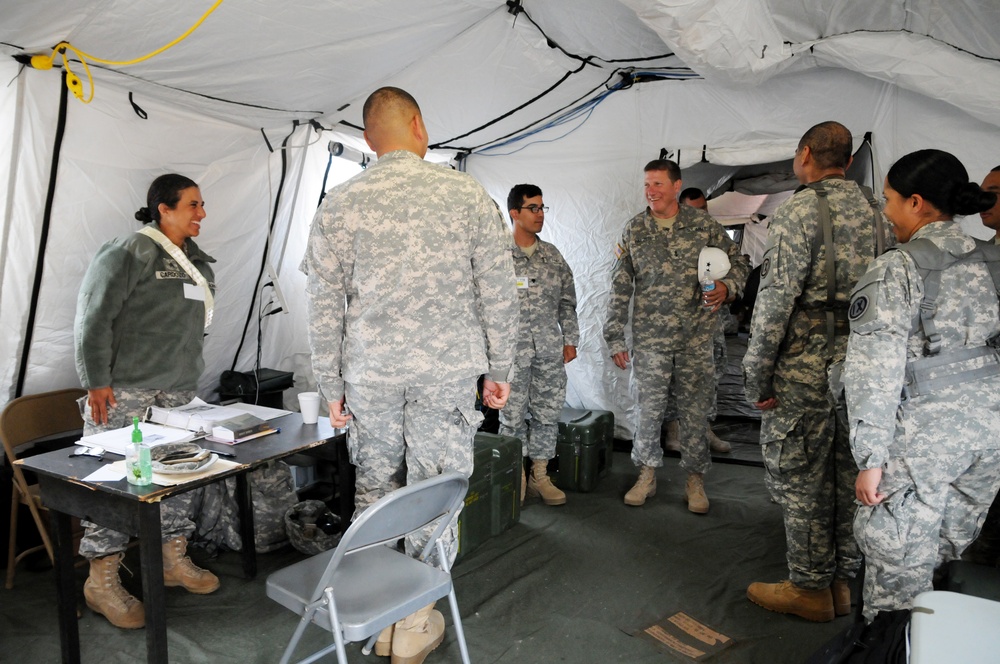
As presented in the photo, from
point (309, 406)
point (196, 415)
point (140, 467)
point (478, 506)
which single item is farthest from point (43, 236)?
point (478, 506)

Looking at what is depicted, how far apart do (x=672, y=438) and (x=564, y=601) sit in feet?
7.27

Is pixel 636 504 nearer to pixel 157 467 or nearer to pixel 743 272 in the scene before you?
pixel 743 272

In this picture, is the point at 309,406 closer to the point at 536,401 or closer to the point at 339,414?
the point at 339,414

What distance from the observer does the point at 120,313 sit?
247cm

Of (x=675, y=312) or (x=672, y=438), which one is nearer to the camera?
(x=675, y=312)

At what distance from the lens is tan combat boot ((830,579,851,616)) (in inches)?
96.1

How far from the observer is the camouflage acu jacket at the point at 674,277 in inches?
134

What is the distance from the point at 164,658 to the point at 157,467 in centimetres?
53

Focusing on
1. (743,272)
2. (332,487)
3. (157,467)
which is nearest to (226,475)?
(157,467)

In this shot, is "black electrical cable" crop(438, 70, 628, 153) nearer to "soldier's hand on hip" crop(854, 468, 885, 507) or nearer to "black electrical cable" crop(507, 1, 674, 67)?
"black electrical cable" crop(507, 1, 674, 67)

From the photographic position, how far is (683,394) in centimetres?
345

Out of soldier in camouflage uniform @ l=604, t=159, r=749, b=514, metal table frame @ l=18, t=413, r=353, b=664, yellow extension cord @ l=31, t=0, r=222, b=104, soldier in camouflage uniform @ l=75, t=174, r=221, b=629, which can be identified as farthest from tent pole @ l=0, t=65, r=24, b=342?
soldier in camouflage uniform @ l=604, t=159, r=749, b=514

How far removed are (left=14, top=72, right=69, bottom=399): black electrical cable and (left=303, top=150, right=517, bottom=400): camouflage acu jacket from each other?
1.43 m

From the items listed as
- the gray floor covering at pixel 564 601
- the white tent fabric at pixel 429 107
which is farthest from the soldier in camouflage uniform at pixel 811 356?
the white tent fabric at pixel 429 107
